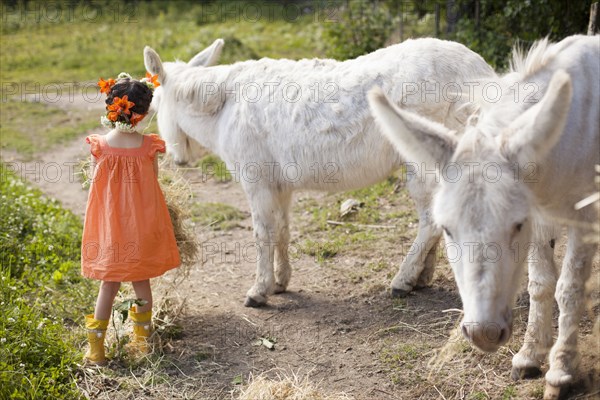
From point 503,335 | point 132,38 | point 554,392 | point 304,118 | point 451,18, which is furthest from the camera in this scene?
point 132,38

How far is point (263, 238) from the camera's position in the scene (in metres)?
5.12

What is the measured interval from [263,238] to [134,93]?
1448 millimetres

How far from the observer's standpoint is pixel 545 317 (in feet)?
12.2

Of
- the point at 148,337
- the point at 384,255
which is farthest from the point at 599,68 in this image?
the point at 148,337

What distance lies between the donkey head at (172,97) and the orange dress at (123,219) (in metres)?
1.10

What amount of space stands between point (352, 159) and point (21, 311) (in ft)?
8.05

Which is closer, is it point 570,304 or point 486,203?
point 486,203

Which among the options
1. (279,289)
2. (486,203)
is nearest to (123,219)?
(279,289)

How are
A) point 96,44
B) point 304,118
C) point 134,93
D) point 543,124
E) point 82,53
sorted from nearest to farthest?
1. point 543,124
2. point 134,93
3. point 304,118
4. point 82,53
5. point 96,44

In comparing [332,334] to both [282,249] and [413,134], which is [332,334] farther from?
[413,134]

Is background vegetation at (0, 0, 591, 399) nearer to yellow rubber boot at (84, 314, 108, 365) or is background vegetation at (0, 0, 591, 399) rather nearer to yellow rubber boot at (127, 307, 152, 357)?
yellow rubber boot at (84, 314, 108, 365)

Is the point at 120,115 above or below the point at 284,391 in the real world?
above

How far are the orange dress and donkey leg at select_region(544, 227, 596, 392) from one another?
7.97ft

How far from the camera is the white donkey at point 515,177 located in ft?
9.11
